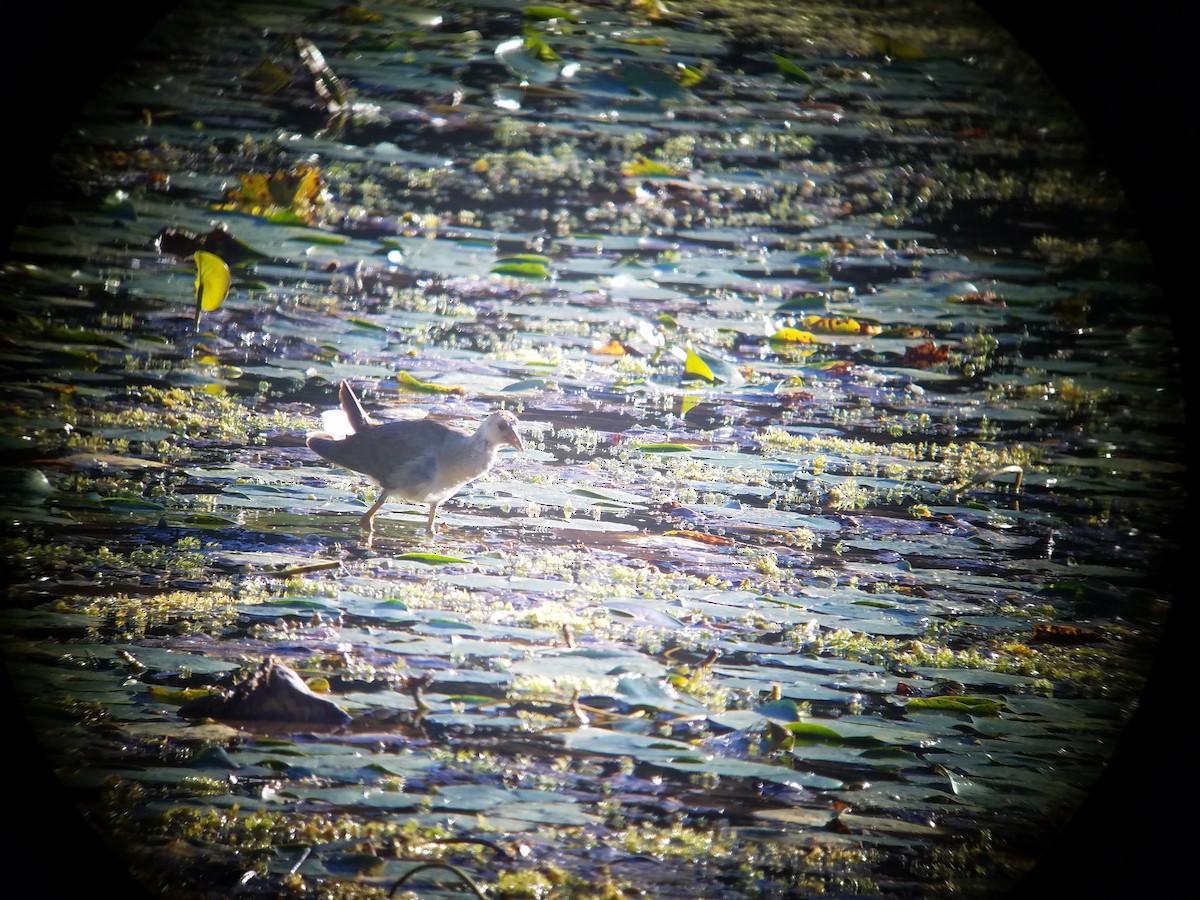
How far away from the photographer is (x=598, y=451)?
2.01 meters

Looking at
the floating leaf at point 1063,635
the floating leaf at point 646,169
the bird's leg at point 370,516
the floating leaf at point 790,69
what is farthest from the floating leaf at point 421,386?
the floating leaf at point 1063,635

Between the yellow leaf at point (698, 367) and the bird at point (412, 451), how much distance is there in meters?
0.43

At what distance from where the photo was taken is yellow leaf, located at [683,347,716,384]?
204 cm

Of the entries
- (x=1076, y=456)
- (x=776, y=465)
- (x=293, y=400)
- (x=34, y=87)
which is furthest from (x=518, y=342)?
(x=1076, y=456)

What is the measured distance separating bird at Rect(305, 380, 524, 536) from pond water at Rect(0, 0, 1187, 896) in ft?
0.15

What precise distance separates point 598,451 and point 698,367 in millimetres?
308

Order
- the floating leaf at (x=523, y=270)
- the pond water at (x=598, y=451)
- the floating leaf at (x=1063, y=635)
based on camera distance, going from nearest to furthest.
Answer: the pond water at (x=598, y=451) < the floating leaf at (x=1063, y=635) < the floating leaf at (x=523, y=270)

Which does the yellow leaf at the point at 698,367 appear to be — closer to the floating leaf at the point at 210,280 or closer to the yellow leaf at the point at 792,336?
the yellow leaf at the point at 792,336

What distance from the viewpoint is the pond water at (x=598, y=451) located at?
178cm

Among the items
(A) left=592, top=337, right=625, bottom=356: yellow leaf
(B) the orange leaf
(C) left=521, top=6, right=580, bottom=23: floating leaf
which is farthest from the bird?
(C) left=521, top=6, right=580, bottom=23: floating leaf

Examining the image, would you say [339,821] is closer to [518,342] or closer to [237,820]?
[237,820]

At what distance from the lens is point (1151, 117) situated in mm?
1805

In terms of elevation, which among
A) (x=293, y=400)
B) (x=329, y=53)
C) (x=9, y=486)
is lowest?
(x=9, y=486)

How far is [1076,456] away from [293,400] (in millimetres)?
1798
